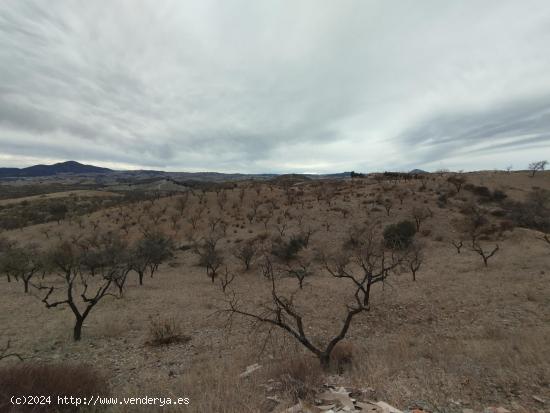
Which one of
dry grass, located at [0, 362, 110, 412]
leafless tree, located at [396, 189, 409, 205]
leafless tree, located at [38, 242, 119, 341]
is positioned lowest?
leafless tree, located at [38, 242, 119, 341]

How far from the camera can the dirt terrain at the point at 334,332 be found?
21.7ft

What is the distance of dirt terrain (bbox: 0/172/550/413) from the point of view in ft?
21.7

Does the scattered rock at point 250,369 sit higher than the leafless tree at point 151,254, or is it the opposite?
the scattered rock at point 250,369

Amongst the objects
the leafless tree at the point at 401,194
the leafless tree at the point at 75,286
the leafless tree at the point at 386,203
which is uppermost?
the leafless tree at the point at 401,194

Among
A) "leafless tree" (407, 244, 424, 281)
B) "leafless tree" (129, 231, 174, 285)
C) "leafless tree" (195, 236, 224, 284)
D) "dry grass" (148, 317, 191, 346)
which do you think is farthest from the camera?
"leafless tree" (129, 231, 174, 285)

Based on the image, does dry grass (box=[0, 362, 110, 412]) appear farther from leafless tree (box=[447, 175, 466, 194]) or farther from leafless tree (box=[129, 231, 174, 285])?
leafless tree (box=[447, 175, 466, 194])

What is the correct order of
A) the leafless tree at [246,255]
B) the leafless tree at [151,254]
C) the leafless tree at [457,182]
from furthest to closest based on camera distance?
the leafless tree at [457,182]
the leafless tree at [246,255]
the leafless tree at [151,254]

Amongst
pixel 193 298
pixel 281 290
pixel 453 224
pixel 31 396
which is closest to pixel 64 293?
pixel 193 298

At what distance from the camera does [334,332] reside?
12680mm

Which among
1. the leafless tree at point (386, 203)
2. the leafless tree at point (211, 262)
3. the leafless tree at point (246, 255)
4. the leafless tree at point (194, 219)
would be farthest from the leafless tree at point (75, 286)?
the leafless tree at point (386, 203)

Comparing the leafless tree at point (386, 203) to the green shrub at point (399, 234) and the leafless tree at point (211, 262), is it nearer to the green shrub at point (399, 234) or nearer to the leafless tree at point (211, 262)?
the green shrub at point (399, 234)

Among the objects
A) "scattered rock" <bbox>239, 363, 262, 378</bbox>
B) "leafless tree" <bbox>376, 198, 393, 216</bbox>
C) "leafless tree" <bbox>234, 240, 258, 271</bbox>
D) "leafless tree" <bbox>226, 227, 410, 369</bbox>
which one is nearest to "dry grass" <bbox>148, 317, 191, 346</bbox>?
"leafless tree" <bbox>226, 227, 410, 369</bbox>

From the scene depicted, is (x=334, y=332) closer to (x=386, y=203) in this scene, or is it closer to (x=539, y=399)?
(x=539, y=399)

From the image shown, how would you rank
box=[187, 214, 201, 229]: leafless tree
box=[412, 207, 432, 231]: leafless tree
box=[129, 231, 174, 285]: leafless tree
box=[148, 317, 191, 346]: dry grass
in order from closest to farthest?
box=[148, 317, 191, 346]: dry grass
box=[129, 231, 174, 285]: leafless tree
box=[412, 207, 432, 231]: leafless tree
box=[187, 214, 201, 229]: leafless tree
